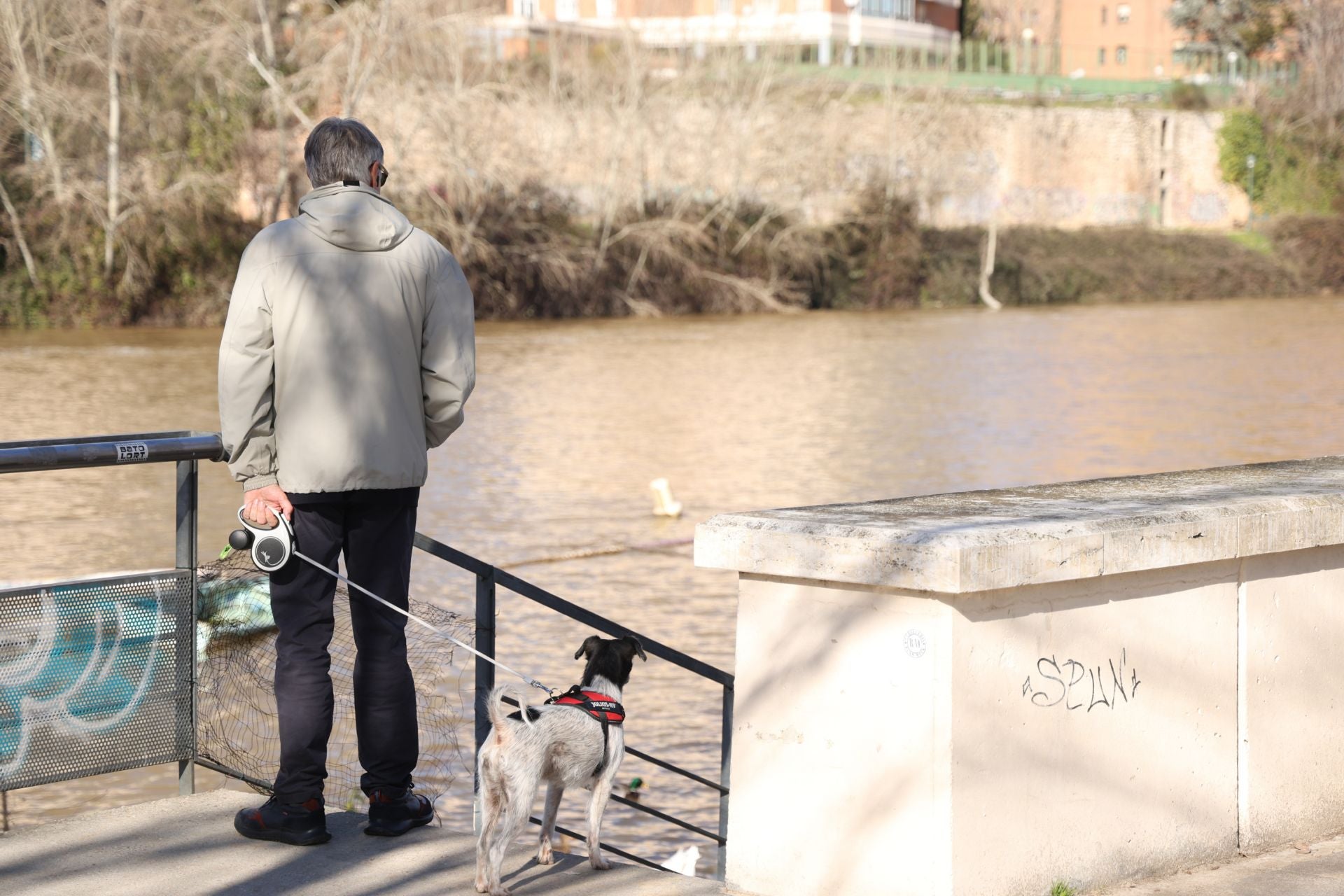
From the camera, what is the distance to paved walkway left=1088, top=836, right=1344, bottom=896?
4.28 metres

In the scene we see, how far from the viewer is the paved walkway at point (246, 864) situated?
4.38 metres

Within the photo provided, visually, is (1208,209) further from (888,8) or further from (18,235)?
(18,235)

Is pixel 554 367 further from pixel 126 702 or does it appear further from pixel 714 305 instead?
pixel 126 702

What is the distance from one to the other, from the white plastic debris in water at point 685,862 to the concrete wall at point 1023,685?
274 centimetres


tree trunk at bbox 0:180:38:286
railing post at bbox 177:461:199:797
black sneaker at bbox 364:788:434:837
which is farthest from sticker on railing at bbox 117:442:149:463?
tree trunk at bbox 0:180:38:286

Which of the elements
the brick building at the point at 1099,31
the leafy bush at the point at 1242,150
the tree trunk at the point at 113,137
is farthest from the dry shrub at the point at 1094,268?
the brick building at the point at 1099,31

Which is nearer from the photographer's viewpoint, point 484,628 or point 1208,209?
point 484,628

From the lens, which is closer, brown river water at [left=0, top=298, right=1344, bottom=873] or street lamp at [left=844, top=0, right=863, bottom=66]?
brown river water at [left=0, top=298, right=1344, bottom=873]

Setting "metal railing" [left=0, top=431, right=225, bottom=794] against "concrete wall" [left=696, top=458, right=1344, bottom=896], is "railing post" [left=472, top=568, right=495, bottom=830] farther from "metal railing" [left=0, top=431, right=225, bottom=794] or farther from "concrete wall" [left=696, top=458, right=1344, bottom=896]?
"concrete wall" [left=696, top=458, right=1344, bottom=896]

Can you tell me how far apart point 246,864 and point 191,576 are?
3.09 feet

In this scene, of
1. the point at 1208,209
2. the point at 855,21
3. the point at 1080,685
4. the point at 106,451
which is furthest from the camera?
the point at 855,21

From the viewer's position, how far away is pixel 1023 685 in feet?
13.1

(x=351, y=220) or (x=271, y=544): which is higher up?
(x=351, y=220)

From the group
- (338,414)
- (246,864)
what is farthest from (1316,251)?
(246,864)
